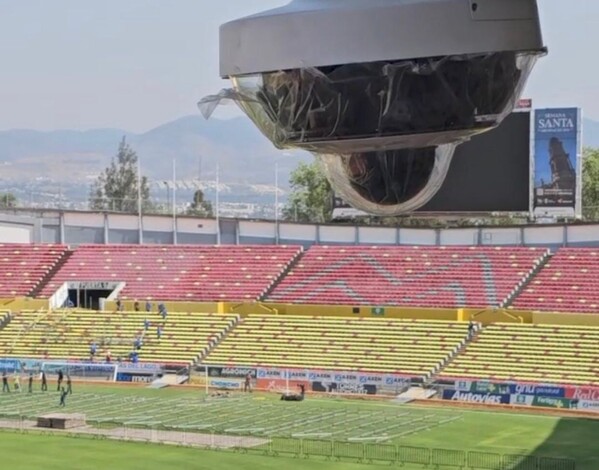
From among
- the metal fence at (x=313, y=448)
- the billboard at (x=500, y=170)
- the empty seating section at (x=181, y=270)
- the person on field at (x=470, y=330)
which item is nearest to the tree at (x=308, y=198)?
the empty seating section at (x=181, y=270)

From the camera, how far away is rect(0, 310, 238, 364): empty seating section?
46.6 metres

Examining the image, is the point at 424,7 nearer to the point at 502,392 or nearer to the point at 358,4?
the point at 358,4

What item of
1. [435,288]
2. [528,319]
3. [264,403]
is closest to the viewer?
[264,403]

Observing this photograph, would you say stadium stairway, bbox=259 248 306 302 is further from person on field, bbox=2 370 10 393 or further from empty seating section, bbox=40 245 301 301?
person on field, bbox=2 370 10 393

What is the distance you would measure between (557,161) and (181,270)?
60.3 feet

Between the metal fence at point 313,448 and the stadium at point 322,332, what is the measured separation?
9 cm

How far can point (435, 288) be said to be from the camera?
48781 mm

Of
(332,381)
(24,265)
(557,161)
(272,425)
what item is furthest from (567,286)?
(24,265)

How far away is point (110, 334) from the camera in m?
48.7

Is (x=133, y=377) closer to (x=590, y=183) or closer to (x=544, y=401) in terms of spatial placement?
(x=544, y=401)

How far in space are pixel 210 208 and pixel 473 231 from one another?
186 feet

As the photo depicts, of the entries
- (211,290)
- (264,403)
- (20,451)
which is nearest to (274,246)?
(211,290)

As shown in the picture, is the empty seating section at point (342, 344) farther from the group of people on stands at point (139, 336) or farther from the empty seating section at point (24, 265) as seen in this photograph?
the empty seating section at point (24, 265)

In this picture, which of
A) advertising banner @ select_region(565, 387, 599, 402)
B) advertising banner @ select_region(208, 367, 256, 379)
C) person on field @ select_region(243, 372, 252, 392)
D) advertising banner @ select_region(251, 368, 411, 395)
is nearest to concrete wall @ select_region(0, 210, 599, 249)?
advertising banner @ select_region(251, 368, 411, 395)
